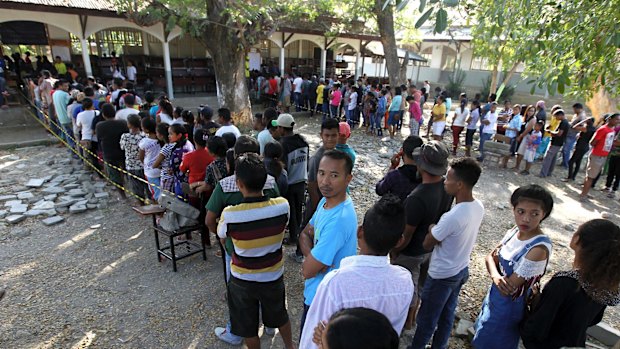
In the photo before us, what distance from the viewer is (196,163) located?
4039 mm

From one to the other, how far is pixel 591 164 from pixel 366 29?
14.7m

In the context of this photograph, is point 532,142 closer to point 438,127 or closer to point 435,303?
point 438,127

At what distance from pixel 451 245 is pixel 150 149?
13.2 feet

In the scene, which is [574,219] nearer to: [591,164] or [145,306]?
[591,164]

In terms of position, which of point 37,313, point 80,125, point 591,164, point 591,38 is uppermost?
point 591,38

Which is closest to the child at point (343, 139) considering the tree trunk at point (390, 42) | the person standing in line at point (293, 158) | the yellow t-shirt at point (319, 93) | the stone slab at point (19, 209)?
the person standing in line at point (293, 158)

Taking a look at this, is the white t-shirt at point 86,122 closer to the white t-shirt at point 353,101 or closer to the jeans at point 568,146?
the white t-shirt at point 353,101

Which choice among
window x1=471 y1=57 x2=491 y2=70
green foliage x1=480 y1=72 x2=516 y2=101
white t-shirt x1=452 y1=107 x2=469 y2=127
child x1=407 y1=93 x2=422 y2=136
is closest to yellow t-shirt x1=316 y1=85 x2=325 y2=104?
child x1=407 y1=93 x2=422 y2=136

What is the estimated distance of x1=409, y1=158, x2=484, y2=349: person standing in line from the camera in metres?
2.41

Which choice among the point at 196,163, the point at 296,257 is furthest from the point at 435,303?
the point at 196,163

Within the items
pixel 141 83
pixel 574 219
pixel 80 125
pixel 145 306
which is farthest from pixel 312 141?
pixel 141 83

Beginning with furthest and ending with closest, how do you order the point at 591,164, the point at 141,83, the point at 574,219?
the point at 141,83 → the point at 591,164 → the point at 574,219

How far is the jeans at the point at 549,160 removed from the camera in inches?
312

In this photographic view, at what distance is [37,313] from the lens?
3.49 meters
